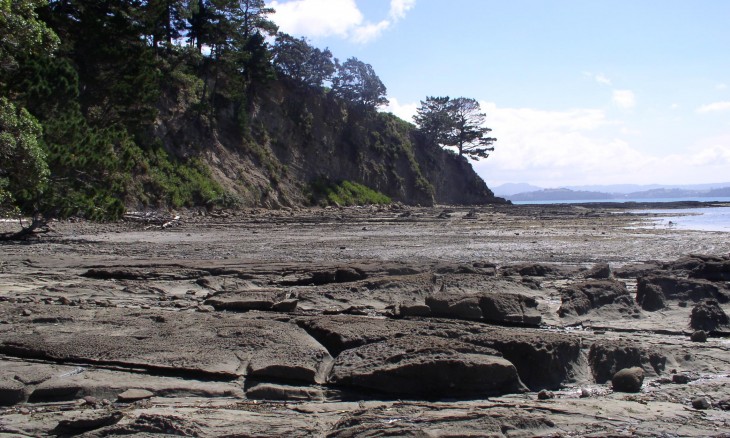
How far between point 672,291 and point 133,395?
6837 mm

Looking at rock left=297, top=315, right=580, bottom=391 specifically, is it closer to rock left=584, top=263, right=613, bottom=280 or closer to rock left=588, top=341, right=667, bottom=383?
rock left=588, top=341, right=667, bottom=383

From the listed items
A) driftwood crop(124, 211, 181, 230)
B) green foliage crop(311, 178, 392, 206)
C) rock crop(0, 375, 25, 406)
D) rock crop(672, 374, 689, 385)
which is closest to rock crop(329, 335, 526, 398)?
rock crop(672, 374, 689, 385)

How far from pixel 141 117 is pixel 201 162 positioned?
40.3 feet

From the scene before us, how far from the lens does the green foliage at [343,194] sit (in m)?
46.1

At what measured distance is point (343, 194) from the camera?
159 ft

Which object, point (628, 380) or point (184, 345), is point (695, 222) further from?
point (184, 345)

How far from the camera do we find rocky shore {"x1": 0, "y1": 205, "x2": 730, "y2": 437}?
4.00 metres

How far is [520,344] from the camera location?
5195mm

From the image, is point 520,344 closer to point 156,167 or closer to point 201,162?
point 156,167

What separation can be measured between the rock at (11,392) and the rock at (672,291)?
6.78m

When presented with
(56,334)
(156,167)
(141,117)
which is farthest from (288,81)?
(56,334)

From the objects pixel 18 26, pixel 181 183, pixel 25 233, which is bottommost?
pixel 25 233

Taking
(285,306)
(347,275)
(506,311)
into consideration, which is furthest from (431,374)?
(347,275)

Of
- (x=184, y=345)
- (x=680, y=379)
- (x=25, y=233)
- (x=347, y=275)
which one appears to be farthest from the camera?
(x=25, y=233)
